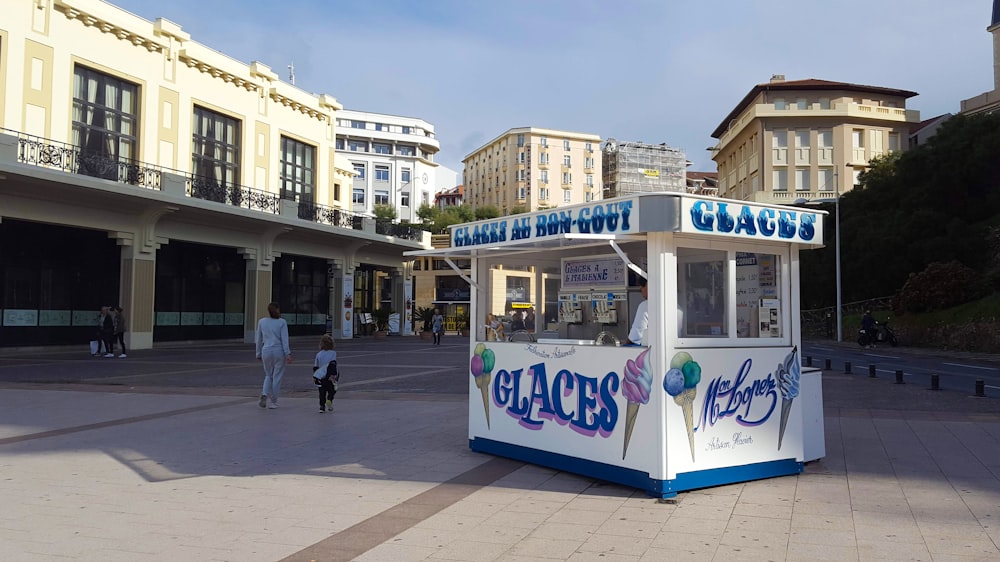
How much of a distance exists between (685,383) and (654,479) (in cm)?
86

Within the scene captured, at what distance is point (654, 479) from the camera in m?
6.60

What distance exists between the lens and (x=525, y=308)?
8.88 m

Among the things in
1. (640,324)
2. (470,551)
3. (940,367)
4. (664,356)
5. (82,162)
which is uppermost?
(82,162)

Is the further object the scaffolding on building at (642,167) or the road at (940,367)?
the scaffolding on building at (642,167)

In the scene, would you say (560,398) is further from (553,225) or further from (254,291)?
(254,291)

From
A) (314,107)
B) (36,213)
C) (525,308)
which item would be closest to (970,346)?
(525,308)

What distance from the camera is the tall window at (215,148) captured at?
32.1 metres

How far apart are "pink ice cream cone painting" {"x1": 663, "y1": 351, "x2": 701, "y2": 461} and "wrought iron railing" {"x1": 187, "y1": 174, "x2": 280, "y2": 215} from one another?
1056 inches

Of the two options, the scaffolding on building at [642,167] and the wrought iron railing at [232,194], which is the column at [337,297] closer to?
the wrought iron railing at [232,194]

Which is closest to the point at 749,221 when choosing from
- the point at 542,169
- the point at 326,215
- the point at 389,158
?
the point at 326,215

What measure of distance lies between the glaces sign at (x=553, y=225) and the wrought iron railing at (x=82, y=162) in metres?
20.1

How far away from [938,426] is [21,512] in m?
10.7

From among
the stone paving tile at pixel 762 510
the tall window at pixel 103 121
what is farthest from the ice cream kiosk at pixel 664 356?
the tall window at pixel 103 121

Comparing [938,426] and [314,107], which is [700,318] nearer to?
[938,426]
